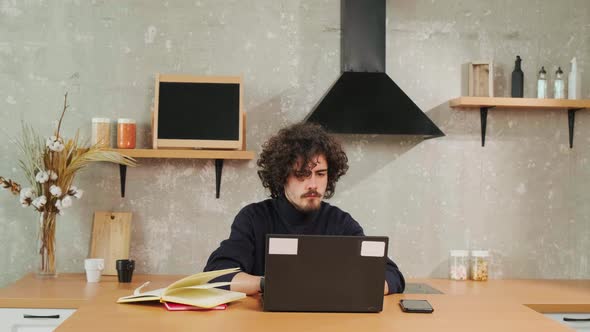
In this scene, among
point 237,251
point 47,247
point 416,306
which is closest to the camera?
point 416,306

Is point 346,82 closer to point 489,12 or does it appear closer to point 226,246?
point 489,12

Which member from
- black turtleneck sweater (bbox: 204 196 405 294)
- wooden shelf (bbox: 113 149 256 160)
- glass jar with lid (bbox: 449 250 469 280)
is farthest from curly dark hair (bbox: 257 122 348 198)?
glass jar with lid (bbox: 449 250 469 280)

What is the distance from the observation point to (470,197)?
404 centimetres

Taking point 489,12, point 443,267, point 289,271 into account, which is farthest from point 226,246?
point 489,12

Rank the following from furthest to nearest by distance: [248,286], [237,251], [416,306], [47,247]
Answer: [47,247] → [237,251] → [248,286] → [416,306]

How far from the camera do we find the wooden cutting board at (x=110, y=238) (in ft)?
12.4

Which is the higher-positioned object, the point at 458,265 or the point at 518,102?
the point at 518,102

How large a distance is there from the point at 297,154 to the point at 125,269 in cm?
114

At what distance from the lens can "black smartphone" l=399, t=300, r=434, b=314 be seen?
7.10 feet

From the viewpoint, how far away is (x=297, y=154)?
2.95 m

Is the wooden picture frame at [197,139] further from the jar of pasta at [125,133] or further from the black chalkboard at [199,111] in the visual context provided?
the jar of pasta at [125,133]

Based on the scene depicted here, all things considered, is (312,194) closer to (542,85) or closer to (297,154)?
(297,154)

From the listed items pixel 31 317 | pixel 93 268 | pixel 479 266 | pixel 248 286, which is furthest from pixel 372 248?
pixel 479 266

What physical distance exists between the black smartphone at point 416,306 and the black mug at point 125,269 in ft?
5.55
